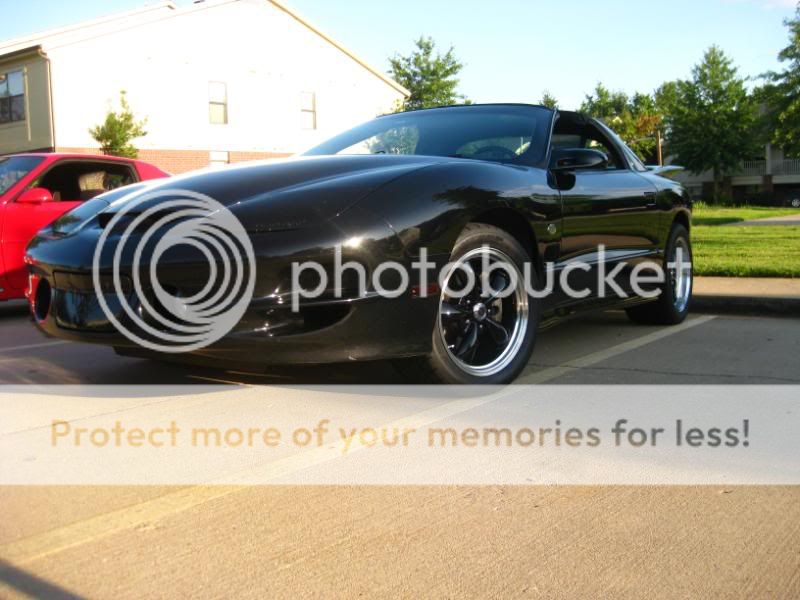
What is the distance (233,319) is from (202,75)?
24.9 meters

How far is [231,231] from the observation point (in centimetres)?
335

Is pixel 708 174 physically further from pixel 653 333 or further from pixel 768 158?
pixel 653 333

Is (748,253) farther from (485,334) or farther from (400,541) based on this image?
(400,541)

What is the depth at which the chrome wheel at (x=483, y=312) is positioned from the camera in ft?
12.7

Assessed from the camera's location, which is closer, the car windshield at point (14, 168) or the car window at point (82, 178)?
the car windshield at point (14, 168)

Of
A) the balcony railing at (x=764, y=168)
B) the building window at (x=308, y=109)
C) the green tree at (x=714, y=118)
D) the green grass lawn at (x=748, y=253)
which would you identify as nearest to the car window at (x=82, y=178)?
the green grass lawn at (x=748, y=253)

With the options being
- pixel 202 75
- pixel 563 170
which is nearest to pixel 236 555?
pixel 563 170

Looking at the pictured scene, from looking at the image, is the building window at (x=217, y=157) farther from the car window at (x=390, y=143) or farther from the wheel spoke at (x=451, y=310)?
the wheel spoke at (x=451, y=310)

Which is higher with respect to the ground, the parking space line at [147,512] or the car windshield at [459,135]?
the car windshield at [459,135]

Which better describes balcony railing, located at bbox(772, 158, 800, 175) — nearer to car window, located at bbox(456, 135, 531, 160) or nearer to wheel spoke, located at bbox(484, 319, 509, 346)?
car window, located at bbox(456, 135, 531, 160)

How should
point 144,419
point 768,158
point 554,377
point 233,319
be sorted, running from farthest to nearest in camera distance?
1. point 768,158
2. point 554,377
3. point 144,419
4. point 233,319

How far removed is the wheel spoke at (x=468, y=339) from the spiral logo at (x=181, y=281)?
3.64ft

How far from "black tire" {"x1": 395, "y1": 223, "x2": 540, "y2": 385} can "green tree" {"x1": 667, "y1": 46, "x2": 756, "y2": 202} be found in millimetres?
54966

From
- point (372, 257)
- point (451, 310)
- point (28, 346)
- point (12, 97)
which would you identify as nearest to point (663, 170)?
point (451, 310)
